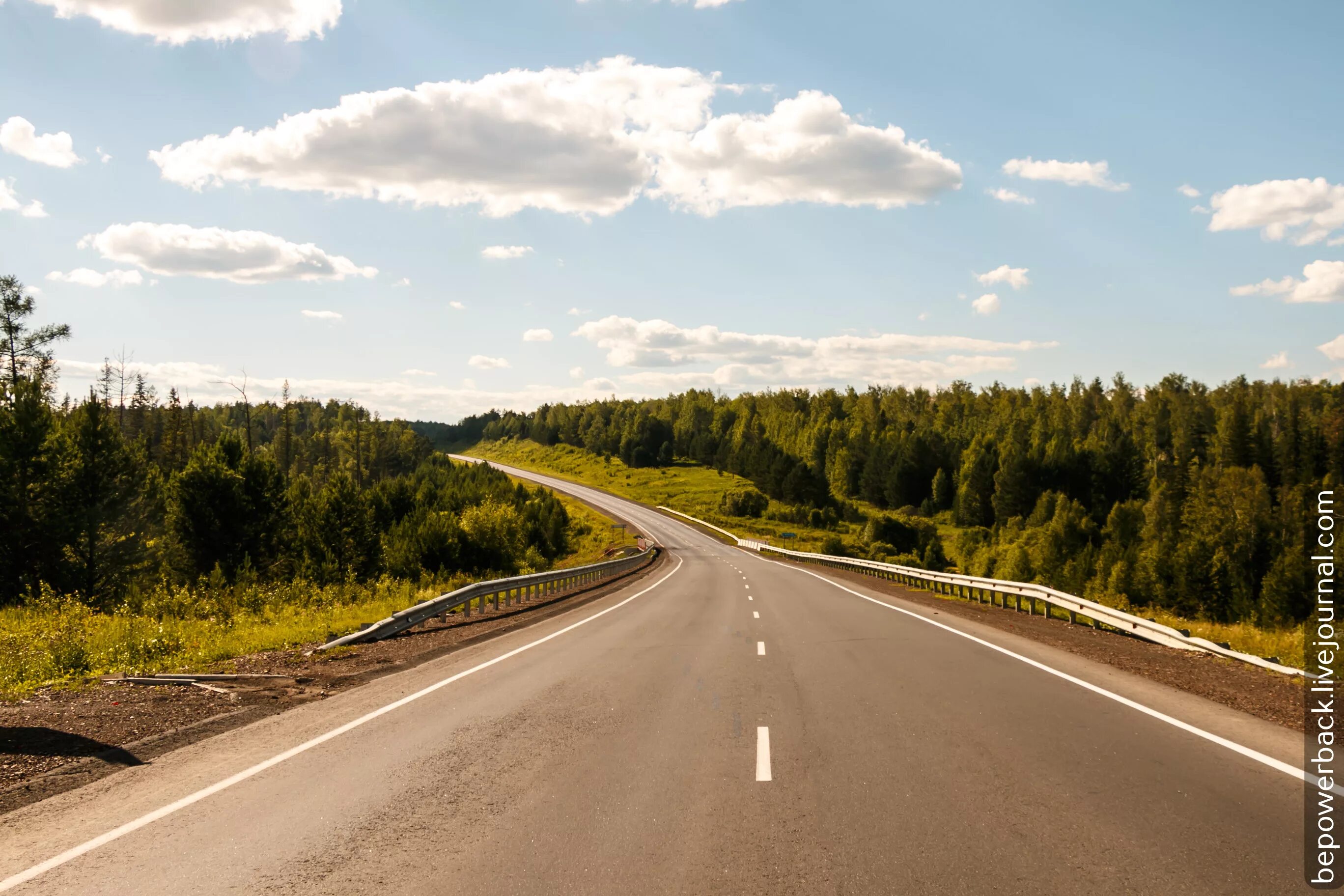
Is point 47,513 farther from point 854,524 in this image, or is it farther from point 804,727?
point 854,524

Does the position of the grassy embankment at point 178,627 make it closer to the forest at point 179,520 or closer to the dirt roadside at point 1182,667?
the forest at point 179,520

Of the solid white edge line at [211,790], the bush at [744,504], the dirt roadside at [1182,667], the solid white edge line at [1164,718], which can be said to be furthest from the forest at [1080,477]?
the solid white edge line at [211,790]

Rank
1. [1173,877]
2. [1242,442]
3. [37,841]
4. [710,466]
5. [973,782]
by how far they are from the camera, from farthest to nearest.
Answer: [710,466]
[1242,442]
[973,782]
[37,841]
[1173,877]

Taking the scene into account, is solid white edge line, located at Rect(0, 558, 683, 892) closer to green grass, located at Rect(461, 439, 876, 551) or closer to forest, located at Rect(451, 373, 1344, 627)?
forest, located at Rect(451, 373, 1344, 627)

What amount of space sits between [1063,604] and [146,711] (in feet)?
58.6

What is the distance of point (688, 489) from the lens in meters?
148

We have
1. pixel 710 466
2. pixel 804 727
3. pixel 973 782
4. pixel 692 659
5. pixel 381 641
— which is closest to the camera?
pixel 973 782

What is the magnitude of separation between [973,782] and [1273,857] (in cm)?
198

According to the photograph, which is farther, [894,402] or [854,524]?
[894,402]

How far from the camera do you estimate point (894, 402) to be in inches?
7293

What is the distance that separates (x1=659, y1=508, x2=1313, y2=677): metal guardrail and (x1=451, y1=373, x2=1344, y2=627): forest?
4148 millimetres

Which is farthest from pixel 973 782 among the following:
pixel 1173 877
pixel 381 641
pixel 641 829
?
pixel 381 641

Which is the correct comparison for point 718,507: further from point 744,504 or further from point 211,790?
point 211,790

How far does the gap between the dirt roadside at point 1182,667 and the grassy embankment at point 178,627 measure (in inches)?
538
